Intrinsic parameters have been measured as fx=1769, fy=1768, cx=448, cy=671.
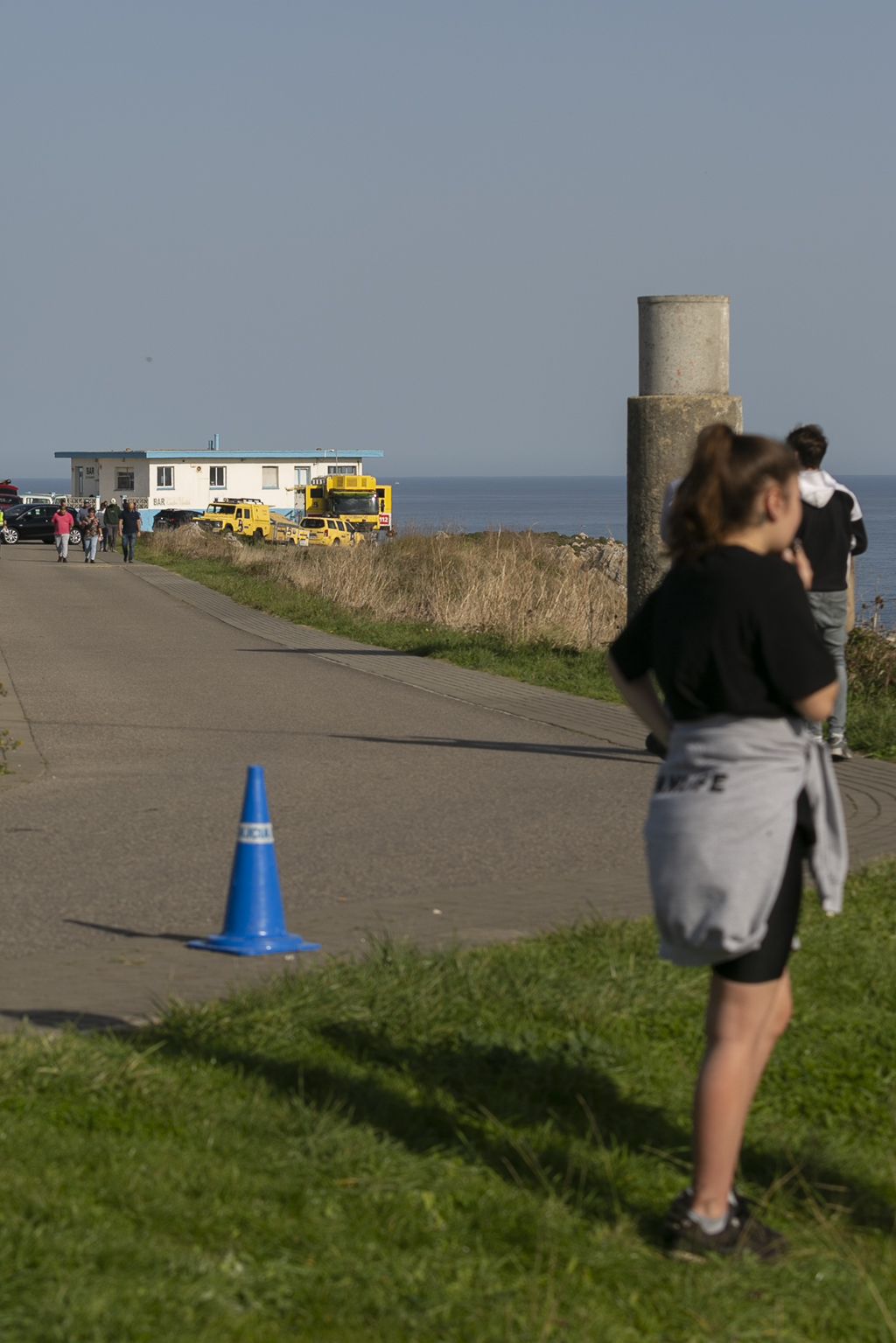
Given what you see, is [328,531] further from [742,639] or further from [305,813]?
[742,639]

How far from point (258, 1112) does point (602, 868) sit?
11.7 ft

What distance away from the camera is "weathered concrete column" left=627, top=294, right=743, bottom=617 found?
1454 cm

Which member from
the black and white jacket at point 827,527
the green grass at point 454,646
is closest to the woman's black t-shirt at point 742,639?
the black and white jacket at point 827,527

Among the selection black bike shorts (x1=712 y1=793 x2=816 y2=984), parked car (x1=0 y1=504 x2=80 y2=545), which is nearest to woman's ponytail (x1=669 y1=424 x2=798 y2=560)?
black bike shorts (x1=712 y1=793 x2=816 y2=984)

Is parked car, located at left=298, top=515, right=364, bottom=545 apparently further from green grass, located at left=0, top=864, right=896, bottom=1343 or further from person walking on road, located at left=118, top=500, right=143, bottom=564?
green grass, located at left=0, top=864, right=896, bottom=1343

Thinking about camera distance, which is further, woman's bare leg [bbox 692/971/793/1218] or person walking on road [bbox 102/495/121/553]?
person walking on road [bbox 102/495/121/553]

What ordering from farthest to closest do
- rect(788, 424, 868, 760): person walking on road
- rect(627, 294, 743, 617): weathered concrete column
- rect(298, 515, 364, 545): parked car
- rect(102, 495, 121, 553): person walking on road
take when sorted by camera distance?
rect(298, 515, 364, 545): parked car → rect(102, 495, 121, 553): person walking on road → rect(627, 294, 743, 617): weathered concrete column → rect(788, 424, 868, 760): person walking on road

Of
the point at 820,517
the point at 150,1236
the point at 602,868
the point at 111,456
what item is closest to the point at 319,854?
the point at 602,868

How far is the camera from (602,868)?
7766 mm

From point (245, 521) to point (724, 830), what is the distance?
8102cm

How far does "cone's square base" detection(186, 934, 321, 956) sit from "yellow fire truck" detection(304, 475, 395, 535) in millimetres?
71107

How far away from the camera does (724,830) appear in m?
3.58

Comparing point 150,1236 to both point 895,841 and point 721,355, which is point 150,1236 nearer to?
point 895,841

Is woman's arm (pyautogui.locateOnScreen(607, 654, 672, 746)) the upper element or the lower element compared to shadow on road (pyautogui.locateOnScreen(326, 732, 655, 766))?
upper
